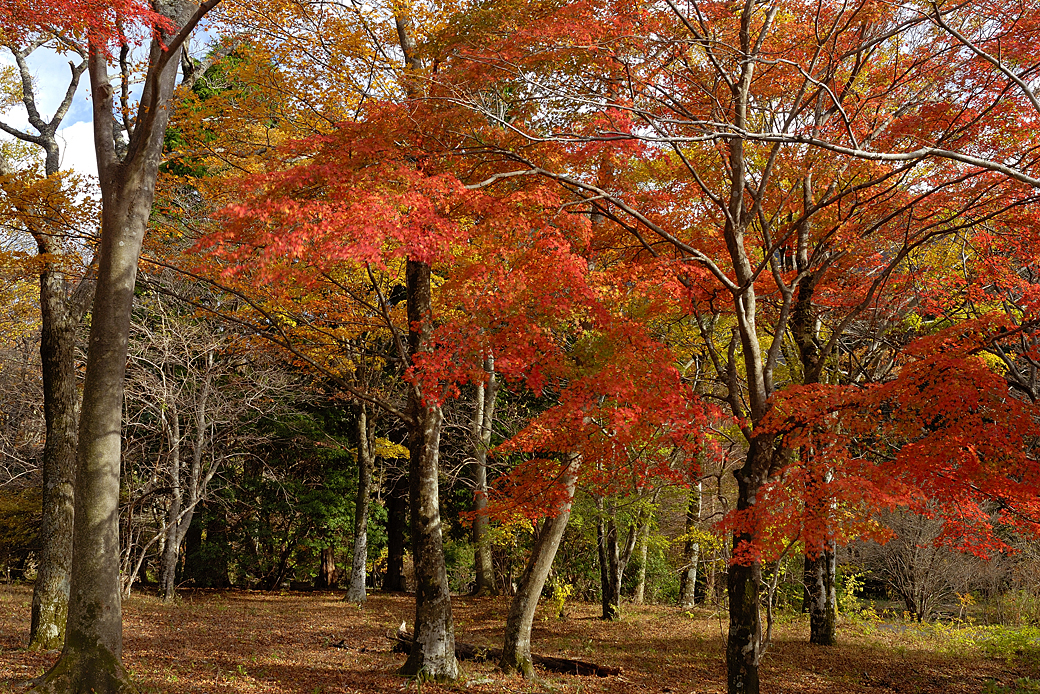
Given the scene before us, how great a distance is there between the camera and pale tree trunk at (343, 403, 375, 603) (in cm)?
1819

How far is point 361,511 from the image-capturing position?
61.5ft

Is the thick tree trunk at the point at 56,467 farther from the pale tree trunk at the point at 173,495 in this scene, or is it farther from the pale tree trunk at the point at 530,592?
the pale tree trunk at the point at 173,495

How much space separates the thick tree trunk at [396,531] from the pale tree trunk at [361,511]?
2.02m

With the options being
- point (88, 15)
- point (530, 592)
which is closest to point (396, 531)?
point (530, 592)

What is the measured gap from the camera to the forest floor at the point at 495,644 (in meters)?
8.20

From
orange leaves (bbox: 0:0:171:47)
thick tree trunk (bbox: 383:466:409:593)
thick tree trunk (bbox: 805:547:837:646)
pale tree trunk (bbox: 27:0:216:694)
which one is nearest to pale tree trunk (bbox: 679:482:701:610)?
thick tree trunk (bbox: 805:547:837:646)

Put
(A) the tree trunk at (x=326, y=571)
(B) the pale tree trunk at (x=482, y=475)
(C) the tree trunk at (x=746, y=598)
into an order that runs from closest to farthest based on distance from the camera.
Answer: (C) the tree trunk at (x=746, y=598)
(B) the pale tree trunk at (x=482, y=475)
(A) the tree trunk at (x=326, y=571)

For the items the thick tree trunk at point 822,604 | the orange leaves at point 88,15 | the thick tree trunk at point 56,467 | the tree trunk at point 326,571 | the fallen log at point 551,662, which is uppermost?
the orange leaves at point 88,15

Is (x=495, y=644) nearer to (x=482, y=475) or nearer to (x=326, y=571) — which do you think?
(x=482, y=475)

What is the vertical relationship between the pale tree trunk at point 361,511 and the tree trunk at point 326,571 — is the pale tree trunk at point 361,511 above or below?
above

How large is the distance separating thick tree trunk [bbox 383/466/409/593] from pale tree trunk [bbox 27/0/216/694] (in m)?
15.3

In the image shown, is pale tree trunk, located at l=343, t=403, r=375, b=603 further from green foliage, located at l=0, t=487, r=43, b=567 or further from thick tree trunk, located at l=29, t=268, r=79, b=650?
thick tree trunk, located at l=29, t=268, r=79, b=650

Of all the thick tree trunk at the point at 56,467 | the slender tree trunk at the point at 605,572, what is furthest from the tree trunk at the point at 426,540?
the slender tree trunk at the point at 605,572

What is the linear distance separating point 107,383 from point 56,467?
364 cm
